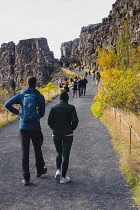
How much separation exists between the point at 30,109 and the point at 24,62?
376ft

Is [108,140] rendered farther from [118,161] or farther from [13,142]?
[13,142]

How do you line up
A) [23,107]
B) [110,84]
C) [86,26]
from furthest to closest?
[86,26], [110,84], [23,107]

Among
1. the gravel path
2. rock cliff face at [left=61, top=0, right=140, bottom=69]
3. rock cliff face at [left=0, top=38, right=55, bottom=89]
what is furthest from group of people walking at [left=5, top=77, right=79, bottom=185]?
rock cliff face at [left=0, top=38, right=55, bottom=89]

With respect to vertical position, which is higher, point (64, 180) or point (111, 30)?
point (111, 30)

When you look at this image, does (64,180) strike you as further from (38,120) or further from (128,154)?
(128,154)

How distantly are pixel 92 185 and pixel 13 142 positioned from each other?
5.14 m

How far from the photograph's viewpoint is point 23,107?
5.54m

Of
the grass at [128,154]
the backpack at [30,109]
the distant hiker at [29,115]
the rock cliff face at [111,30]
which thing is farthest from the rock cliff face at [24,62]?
the backpack at [30,109]

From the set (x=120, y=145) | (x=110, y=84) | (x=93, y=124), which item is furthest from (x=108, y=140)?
(x=110, y=84)

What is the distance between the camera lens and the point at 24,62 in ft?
383

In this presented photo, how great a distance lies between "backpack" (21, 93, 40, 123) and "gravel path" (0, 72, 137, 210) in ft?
4.74

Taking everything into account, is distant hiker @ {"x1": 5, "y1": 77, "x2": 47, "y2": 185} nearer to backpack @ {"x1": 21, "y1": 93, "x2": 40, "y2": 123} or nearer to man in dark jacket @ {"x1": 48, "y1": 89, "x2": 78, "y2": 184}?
backpack @ {"x1": 21, "y1": 93, "x2": 40, "y2": 123}

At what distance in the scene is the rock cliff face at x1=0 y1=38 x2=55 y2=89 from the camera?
102500 mm

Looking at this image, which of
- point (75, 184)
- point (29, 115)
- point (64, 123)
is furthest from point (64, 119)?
point (75, 184)
